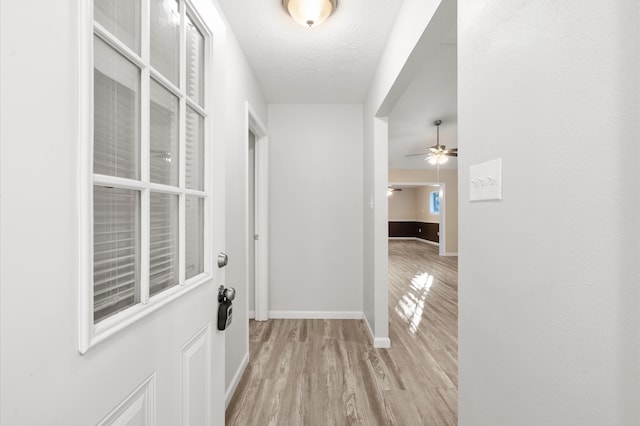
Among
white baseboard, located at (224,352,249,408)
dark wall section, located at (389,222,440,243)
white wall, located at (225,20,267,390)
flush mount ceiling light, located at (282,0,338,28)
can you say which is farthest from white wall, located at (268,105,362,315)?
dark wall section, located at (389,222,440,243)

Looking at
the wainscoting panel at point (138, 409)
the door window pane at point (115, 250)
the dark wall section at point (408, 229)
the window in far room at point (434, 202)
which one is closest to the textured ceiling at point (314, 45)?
the door window pane at point (115, 250)

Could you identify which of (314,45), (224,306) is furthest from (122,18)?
(314,45)

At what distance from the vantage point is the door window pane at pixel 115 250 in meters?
0.65

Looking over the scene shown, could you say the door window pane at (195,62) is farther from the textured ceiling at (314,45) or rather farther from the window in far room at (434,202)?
the window in far room at (434,202)

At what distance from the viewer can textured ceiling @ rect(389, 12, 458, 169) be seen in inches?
99.7

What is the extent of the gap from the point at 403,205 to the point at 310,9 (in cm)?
1223

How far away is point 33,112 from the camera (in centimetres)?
45

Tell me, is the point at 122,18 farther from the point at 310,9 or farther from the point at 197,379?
the point at 310,9

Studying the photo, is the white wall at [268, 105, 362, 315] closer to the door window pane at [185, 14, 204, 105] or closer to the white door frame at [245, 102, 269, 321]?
the white door frame at [245, 102, 269, 321]

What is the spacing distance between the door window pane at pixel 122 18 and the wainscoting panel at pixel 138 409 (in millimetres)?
843

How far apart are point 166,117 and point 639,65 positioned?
106 centimetres

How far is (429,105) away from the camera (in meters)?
3.81

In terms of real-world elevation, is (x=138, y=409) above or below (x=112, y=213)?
below

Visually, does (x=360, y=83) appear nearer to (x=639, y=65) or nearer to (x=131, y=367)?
(x=639, y=65)
